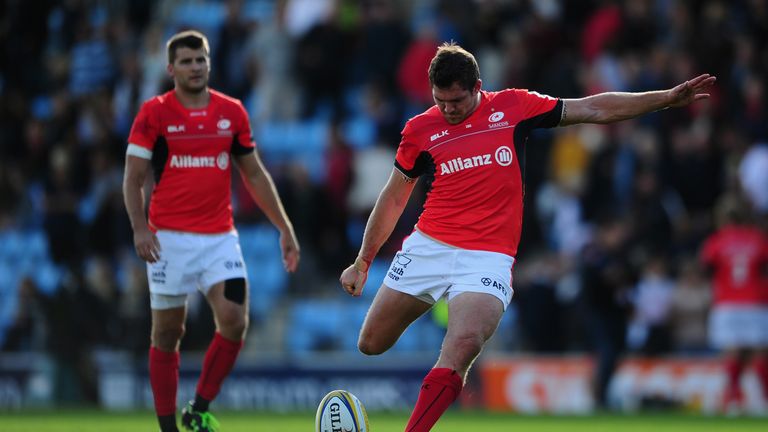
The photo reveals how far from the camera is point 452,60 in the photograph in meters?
8.38

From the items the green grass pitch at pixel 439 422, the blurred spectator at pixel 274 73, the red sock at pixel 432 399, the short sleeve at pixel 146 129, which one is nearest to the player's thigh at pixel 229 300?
the short sleeve at pixel 146 129

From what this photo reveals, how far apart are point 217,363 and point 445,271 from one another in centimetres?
240

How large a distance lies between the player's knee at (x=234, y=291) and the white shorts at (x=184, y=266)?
0.12 feet

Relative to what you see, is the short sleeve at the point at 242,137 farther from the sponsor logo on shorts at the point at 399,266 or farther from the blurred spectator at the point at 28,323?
the blurred spectator at the point at 28,323

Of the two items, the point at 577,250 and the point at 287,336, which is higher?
the point at 577,250

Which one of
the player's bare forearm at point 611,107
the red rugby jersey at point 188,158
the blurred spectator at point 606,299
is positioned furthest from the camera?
the blurred spectator at point 606,299

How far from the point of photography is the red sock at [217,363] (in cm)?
1021

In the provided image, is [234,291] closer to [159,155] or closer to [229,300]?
[229,300]

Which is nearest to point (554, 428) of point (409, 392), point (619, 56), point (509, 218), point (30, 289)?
point (409, 392)

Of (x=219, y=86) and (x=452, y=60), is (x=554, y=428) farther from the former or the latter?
(x=219, y=86)

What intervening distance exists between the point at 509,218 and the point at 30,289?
12.6m

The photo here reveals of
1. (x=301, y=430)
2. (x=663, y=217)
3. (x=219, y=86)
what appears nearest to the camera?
(x=301, y=430)

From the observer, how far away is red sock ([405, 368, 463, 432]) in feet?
26.8

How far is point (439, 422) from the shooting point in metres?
14.1
